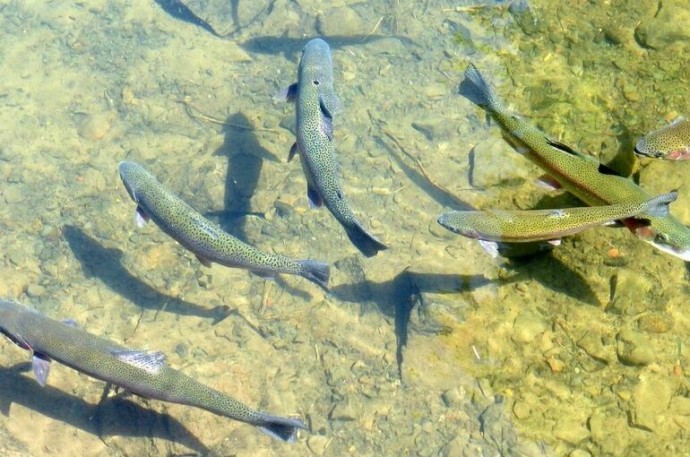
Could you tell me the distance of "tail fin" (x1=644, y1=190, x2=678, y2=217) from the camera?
4371 mm

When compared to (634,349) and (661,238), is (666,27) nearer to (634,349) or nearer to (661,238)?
(661,238)

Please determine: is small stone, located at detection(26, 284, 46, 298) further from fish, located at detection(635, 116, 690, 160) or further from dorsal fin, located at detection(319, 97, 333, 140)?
fish, located at detection(635, 116, 690, 160)

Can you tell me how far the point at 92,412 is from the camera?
17.2 feet

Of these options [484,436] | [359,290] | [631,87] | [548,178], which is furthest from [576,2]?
[484,436]

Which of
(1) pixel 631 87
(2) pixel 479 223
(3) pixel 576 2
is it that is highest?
(3) pixel 576 2

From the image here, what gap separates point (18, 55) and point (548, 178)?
7410 millimetres

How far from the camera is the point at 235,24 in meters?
8.44

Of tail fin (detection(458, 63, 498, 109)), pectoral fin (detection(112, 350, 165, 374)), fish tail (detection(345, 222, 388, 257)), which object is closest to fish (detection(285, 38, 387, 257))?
fish tail (detection(345, 222, 388, 257))

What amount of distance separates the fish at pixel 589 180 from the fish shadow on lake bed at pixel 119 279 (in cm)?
319

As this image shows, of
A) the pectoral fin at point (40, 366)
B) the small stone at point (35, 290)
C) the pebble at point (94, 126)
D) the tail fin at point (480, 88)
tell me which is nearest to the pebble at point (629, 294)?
the tail fin at point (480, 88)

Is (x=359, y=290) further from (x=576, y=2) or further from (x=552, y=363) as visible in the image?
(x=576, y=2)

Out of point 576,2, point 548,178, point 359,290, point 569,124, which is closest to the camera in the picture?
point 548,178

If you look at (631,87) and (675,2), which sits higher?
(675,2)

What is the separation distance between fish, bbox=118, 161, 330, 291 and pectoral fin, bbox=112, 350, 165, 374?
96 centimetres
